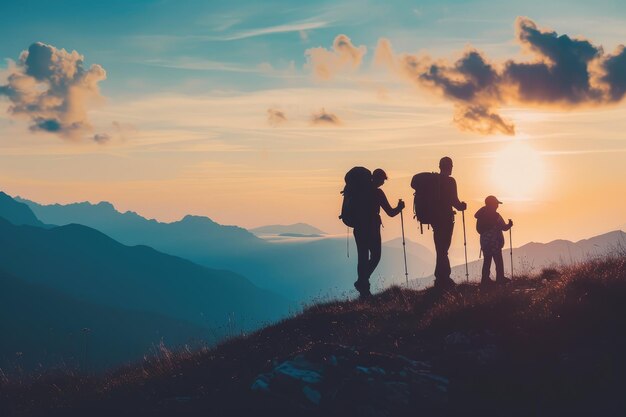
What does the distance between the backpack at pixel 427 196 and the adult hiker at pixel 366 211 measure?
499 mm

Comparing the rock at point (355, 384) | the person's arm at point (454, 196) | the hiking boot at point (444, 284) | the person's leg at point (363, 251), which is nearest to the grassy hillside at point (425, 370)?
the rock at point (355, 384)

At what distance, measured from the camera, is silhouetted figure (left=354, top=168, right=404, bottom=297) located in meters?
17.4

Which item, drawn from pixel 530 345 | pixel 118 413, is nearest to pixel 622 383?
pixel 530 345

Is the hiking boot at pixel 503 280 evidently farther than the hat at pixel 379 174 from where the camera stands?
No

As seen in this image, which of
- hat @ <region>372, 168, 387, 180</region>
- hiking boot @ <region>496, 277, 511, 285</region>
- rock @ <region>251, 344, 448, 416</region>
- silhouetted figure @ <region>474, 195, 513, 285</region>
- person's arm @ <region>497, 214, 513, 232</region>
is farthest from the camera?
person's arm @ <region>497, 214, 513, 232</region>

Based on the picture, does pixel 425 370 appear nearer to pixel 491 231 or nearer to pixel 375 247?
pixel 375 247

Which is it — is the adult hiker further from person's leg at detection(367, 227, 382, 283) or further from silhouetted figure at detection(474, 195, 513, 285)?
silhouetted figure at detection(474, 195, 513, 285)

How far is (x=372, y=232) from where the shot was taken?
57.3 ft

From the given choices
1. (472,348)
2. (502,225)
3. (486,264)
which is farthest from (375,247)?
(472,348)

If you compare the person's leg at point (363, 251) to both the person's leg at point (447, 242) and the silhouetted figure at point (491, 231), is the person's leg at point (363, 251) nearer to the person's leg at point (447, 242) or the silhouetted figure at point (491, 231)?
the person's leg at point (447, 242)

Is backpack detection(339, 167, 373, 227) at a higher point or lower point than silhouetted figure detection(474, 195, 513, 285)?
higher

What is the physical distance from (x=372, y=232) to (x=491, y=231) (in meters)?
3.57

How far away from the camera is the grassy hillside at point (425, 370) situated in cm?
901

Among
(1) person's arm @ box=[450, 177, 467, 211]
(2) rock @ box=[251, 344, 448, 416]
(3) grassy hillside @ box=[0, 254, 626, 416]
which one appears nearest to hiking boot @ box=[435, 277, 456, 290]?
(1) person's arm @ box=[450, 177, 467, 211]
